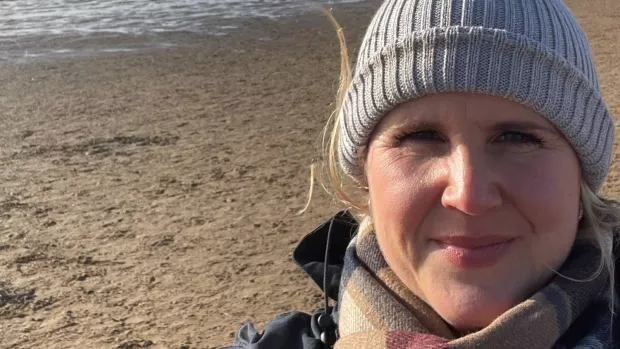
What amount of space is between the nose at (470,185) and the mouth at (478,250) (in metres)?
0.06

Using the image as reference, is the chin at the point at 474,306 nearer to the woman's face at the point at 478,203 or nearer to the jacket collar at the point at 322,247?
the woman's face at the point at 478,203

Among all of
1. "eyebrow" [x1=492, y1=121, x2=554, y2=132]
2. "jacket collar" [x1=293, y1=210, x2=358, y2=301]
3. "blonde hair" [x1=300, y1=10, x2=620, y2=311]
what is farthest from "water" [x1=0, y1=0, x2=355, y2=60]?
"eyebrow" [x1=492, y1=121, x2=554, y2=132]

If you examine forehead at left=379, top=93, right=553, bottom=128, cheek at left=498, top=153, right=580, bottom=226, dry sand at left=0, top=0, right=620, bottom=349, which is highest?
forehead at left=379, top=93, right=553, bottom=128

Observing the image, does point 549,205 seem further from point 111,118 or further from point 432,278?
point 111,118

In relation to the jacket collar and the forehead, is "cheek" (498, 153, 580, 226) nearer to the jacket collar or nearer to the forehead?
the forehead

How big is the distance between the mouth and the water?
1200 cm

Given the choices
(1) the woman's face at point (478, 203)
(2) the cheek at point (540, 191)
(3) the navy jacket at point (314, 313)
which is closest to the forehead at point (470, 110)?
(1) the woman's face at point (478, 203)

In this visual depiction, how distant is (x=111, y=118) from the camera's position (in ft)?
29.0

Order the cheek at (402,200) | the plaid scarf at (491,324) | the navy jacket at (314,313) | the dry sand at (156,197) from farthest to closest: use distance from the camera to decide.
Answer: the dry sand at (156,197) → the navy jacket at (314,313) → the cheek at (402,200) → the plaid scarf at (491,324)

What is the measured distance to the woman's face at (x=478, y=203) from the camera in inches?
67.4

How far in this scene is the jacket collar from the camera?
2.41 meters

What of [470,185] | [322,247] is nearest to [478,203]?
[470,185]

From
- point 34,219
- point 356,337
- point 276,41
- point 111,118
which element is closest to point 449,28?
point 356,337

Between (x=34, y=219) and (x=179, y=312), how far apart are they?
6.27 ft
